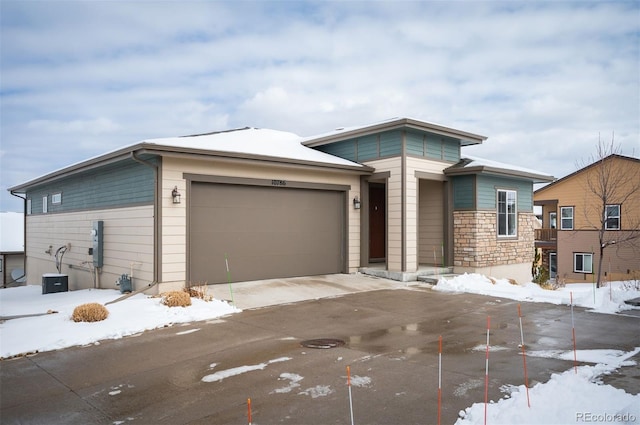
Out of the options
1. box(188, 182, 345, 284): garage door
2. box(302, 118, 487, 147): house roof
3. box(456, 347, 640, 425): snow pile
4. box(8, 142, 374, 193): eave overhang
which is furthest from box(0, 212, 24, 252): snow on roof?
box(456, 347, 640, 425): snow pile

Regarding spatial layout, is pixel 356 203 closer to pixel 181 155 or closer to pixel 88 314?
pixel 181 155

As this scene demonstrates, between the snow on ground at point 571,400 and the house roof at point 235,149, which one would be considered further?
the house roof at point 235,149

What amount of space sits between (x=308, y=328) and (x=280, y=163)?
18.5 feet

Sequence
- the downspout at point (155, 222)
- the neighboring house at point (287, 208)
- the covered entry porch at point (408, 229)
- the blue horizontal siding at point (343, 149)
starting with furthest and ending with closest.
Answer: the blue horizontal siding at point (343, 149), the covered entry porch at point (408, 229), the neighboring house at point (287, 208), the downspout at point (155, 222)

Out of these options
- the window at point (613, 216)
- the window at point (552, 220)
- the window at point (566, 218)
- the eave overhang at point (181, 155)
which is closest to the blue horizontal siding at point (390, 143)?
the eave overhang at point (181, 155)

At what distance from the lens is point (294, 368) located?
18.8 feet

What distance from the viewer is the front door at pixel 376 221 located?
1609 centimetres

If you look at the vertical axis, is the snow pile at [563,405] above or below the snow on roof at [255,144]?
below

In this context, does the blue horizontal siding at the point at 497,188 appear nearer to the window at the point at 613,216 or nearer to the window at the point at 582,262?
the window at the point at 613,216

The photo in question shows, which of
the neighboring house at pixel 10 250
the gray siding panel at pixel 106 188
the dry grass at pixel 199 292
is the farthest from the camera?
the neighboring house at pixel 10 250

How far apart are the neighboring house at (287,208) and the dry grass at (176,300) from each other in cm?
139

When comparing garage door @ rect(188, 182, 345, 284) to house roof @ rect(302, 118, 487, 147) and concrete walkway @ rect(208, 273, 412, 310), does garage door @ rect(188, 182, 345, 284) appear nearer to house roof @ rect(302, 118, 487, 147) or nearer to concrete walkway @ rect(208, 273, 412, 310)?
concrete walkway @ rect(208, 273, 412, 310)

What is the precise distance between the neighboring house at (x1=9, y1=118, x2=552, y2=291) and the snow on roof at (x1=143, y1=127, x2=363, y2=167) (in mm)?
90
